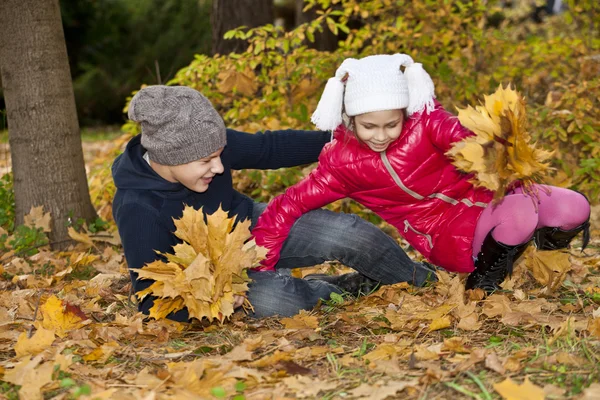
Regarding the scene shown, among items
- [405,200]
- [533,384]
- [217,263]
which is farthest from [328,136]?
[533,384]

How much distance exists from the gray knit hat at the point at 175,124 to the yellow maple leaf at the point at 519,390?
1.48 metres

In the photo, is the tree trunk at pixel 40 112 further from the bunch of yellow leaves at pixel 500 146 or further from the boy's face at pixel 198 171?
the bunch of yellow leaves at pixel 500 146

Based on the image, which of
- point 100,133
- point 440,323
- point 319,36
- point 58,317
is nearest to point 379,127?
Answer: point 440,323

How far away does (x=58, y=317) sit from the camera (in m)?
2.72

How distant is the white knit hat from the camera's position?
2.75 meters

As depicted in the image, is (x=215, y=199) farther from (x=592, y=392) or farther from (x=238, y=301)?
(x=592, y=392)

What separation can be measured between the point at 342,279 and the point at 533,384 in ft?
4.42

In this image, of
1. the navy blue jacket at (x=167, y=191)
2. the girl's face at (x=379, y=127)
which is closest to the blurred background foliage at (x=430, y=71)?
the navy blue jacket at (x=167, y=191)

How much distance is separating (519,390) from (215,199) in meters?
1.66

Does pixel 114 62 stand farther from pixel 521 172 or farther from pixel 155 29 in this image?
pixel 521 172

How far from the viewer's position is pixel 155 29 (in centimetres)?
1280

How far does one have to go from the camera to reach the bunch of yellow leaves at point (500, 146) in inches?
98.7

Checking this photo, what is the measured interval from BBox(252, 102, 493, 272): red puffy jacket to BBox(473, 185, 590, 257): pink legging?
0.07m

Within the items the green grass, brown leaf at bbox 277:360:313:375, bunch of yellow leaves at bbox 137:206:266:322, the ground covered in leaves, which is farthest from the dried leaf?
the green grass
